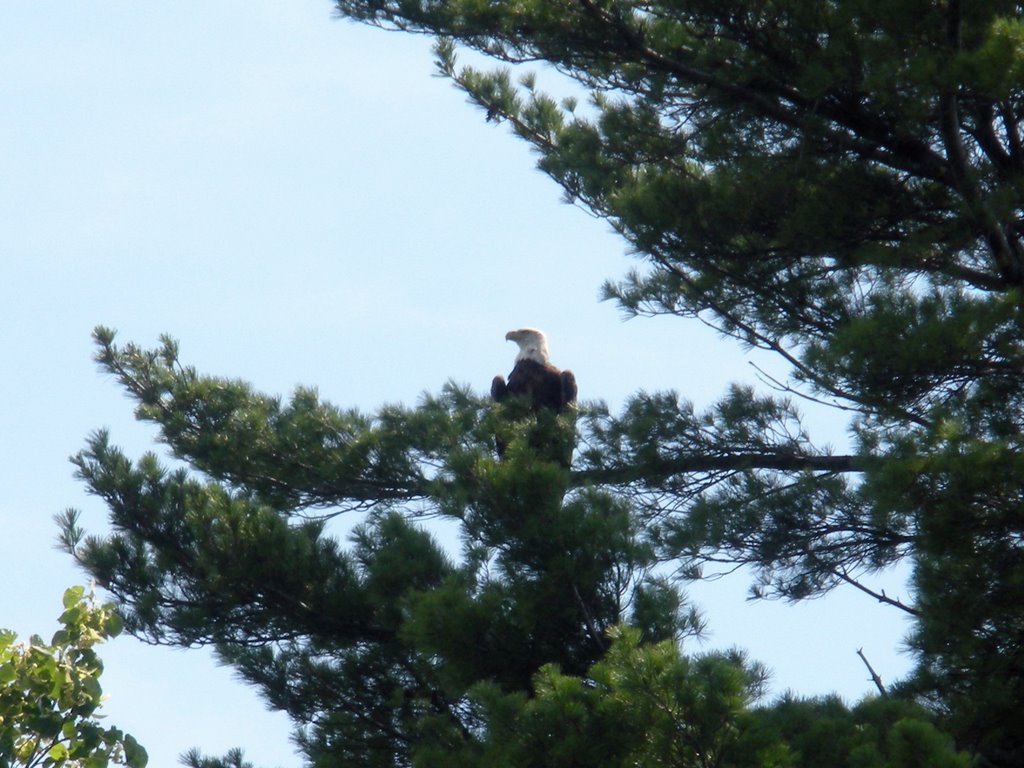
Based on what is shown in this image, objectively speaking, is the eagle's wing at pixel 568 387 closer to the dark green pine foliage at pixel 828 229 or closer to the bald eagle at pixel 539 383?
the bald eagle at pixel 539 383

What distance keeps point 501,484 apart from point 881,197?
2500mm

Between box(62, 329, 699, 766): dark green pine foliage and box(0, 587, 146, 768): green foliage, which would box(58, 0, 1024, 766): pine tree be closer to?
box(62, 329, 699, 766): dark green pine foliage

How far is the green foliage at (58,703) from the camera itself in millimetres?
4598

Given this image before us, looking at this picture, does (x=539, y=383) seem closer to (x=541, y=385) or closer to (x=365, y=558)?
(x=541, y=385)

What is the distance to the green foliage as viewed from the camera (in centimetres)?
460

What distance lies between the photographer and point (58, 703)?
4.64m

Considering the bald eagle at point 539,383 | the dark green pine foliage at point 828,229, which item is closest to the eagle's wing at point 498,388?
the bald eagle at point 539,383

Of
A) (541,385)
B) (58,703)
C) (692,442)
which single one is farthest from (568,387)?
(58,703)

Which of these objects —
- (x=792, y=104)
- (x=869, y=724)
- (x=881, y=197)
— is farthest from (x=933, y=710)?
(x=792, y=104)

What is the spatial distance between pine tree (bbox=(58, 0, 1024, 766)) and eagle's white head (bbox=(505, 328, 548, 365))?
135 centimetres

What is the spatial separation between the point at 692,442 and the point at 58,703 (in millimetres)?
4269

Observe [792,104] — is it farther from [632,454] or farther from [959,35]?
[632,454]

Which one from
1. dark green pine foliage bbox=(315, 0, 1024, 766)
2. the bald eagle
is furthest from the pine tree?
the bald eagle

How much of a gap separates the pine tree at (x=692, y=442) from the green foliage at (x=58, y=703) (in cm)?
188
